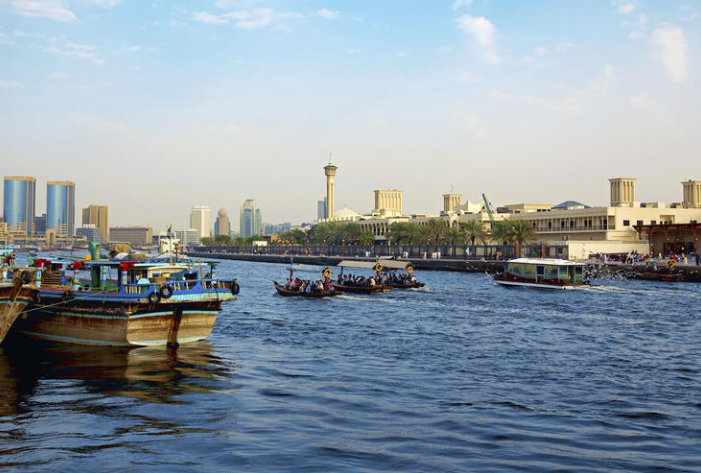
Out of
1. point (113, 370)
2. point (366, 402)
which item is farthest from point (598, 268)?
point (113, 370)

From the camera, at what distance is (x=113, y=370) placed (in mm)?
23125

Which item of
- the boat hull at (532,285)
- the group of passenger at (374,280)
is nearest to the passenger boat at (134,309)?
the group of passenger at (374,280)

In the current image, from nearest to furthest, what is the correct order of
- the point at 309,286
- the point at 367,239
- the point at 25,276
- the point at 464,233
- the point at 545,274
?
the point at 25,276, the point at 309,286, the point at 545,274, the point at 464,233, the point at 367,239

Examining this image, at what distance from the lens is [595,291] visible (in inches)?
2277

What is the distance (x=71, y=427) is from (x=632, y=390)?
52.7 ft

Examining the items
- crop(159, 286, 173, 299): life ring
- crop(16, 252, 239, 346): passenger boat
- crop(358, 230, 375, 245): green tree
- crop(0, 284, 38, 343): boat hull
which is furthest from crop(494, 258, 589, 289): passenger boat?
crop(358, 230, 375, 245): green tree

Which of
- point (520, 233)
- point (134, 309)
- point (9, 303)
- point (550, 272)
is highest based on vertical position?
point (520, 233)

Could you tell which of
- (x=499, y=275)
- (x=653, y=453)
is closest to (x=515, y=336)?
(x=653, y=453)

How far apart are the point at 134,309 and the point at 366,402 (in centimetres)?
1192

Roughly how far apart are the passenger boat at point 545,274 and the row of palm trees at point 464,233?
41932mm

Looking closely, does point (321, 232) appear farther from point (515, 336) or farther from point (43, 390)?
point (43, 390)

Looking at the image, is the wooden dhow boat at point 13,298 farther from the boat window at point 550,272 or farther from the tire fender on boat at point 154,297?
the boat window at point 550,272

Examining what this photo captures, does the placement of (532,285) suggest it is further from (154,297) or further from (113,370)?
(113,370)

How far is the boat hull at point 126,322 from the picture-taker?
26562mm
